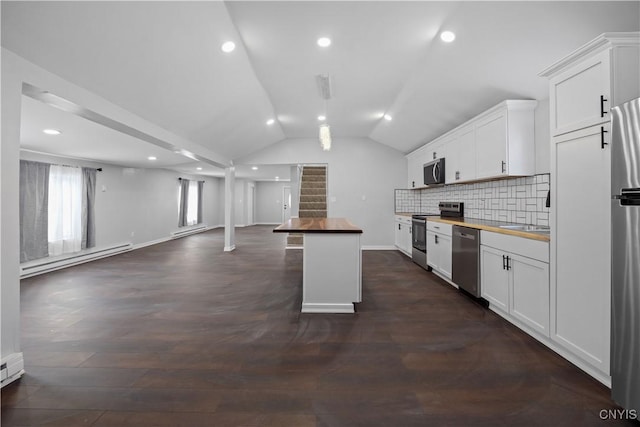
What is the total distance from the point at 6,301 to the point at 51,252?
13.5 feet

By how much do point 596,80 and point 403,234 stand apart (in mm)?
4612

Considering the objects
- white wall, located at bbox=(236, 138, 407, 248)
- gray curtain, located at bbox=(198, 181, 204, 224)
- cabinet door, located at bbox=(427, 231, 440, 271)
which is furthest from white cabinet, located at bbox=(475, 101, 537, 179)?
gray curtain, located at bbox=(198, 181, 204, 224)

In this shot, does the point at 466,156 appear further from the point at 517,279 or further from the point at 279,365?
the point at 279,365

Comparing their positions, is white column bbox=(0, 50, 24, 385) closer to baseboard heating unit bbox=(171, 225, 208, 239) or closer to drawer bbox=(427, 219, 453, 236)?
drawer bbox=(427, 219, 453, 236)

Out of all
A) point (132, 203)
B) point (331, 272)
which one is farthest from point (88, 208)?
point (331, 272)

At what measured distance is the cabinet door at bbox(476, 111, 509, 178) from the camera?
10.8 feet

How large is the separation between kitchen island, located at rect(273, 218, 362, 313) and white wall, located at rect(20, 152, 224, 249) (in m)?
4.78

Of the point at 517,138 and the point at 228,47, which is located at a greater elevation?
the point at 228,47

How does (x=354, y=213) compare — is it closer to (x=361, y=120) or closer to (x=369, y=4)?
(x=361, y=120)

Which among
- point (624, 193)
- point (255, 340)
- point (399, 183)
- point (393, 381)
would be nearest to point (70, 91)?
point (255, 340)

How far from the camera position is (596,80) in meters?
1.83

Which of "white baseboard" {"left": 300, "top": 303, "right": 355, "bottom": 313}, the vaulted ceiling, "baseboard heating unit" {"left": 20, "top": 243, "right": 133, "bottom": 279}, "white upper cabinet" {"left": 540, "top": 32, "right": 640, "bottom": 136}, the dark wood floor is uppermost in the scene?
the vaulted ceiling

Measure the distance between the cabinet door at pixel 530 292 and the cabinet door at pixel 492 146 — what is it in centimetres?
124

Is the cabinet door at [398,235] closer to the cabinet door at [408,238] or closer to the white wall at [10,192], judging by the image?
the cabinet door at [408,238]
